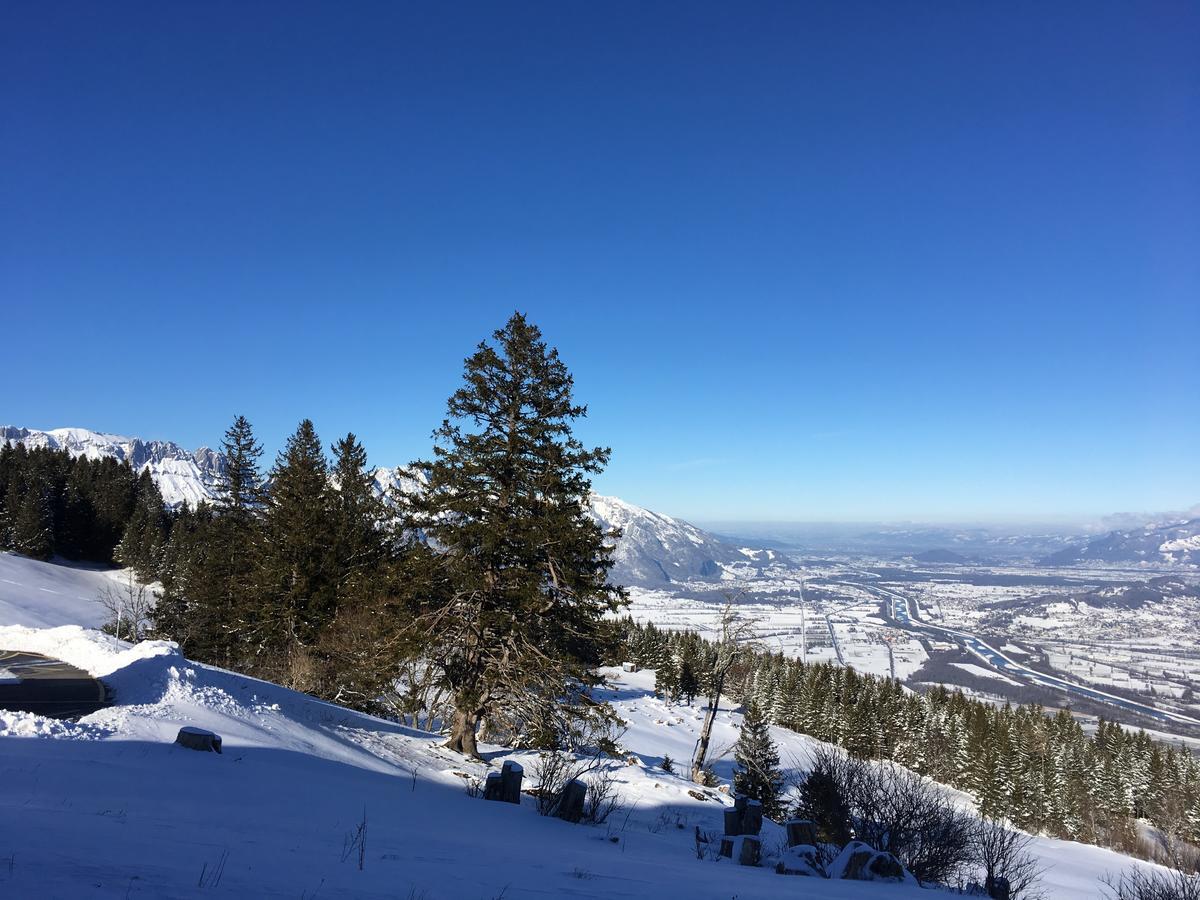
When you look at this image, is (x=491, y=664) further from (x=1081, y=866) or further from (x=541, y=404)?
(x=1081, y=866)

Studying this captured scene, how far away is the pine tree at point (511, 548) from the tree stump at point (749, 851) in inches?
275

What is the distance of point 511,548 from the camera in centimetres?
1588

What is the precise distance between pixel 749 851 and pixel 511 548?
921cm

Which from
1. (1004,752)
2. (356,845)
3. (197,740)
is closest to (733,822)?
(356,845)

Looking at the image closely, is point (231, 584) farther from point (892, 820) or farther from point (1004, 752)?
point (1004, 752)

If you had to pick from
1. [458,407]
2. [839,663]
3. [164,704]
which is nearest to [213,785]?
[164,704]

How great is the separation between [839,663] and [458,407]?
12556 cm

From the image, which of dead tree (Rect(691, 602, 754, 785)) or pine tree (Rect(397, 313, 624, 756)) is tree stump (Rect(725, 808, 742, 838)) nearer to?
pine tree (Rect(397, 313, 624, 756))

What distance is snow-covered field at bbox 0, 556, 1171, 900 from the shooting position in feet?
12.8

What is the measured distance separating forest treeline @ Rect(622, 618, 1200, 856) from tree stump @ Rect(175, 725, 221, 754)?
92.3 ft

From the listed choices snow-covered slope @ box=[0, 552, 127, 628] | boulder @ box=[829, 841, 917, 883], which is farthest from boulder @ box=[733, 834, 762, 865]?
snow-covered slope @ box=[0, 552, 127, 628]

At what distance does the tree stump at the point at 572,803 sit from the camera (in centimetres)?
934

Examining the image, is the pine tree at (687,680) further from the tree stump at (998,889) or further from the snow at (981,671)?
the snow at (981,671)

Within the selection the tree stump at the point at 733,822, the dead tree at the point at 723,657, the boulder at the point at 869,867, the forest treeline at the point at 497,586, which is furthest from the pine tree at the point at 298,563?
the boulder at the point at 869,867
